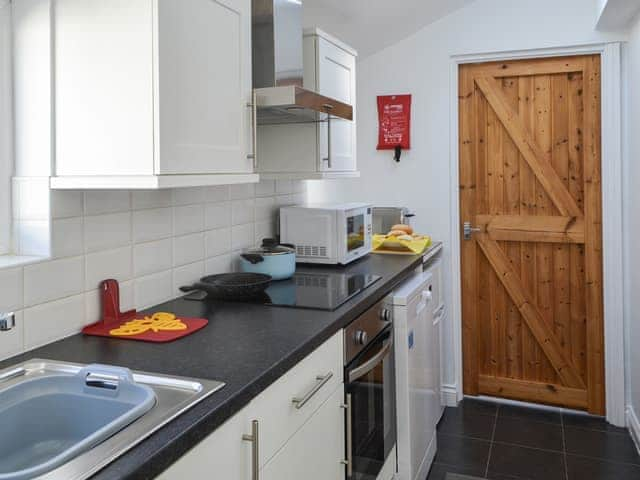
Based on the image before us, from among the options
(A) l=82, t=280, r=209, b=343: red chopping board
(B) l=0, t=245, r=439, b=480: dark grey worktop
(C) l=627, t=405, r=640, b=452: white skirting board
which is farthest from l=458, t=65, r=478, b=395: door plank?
(A) l=82, t=280, r=209, b=343: red chopping board

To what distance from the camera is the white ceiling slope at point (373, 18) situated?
2.80 metres

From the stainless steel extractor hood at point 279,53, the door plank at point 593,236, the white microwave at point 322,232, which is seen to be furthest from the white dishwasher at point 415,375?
the door plank at point 593,236

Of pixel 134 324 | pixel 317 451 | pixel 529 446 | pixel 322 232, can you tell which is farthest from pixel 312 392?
pixel 529 446

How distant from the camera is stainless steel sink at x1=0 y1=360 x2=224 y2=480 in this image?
118 cm

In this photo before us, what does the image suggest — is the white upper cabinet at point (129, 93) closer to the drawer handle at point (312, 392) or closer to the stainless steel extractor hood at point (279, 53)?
the stainless steel extractor hood at point (279, 53)

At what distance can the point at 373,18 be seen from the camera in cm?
308

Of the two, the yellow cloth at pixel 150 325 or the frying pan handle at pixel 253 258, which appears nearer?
the yellow cloth at pixel 150 325

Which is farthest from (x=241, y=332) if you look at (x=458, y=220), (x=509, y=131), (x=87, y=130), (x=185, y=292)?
(x=509, y=131)

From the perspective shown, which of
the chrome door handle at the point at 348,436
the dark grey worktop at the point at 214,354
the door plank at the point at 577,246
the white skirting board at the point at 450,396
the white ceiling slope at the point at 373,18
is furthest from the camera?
the white skirting board at the point at 450,396

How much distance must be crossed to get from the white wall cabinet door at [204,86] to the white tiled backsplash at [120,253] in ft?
1.09

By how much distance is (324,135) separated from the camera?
8.44 ft

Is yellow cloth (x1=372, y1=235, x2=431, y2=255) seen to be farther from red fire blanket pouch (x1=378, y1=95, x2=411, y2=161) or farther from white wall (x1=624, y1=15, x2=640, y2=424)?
white wall (x1=624, y1=15, x2=640, y2=424)

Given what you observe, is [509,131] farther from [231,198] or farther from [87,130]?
[87,130]

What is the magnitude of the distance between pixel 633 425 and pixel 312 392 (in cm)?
231
